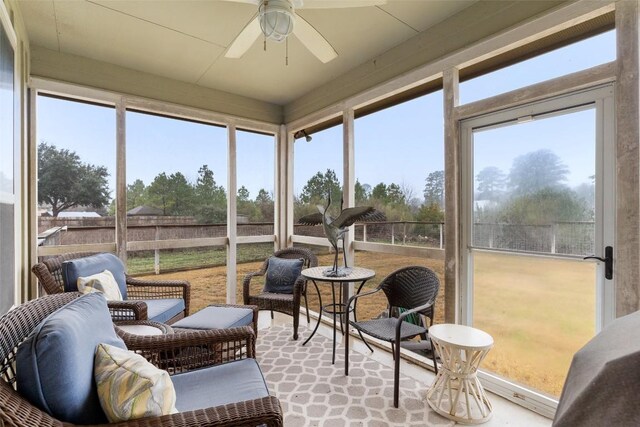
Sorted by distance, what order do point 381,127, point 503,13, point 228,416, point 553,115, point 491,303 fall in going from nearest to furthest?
1. point 228,416
2. point 553,115
3. point 503,13
4. point 491,303
5. point 381,127

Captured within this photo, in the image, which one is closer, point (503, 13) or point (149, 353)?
point (149, 353)

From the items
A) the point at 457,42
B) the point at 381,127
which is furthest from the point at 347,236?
the point at 457,42

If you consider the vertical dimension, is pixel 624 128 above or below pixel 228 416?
above

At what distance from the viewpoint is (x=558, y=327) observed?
2.04 meters

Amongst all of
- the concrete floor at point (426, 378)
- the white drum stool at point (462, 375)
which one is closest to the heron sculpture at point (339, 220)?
the concrete floor at point (426, 378)

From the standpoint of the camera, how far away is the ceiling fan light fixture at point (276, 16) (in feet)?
5.88

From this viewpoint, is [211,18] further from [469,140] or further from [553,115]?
[553,115]

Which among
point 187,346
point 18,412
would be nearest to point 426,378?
point 187,346

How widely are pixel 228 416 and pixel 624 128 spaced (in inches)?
93.8

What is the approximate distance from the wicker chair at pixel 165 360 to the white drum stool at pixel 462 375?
1219mm

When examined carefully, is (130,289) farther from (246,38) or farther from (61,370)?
(246,38)

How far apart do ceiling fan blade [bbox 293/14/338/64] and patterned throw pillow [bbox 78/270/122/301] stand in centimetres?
244

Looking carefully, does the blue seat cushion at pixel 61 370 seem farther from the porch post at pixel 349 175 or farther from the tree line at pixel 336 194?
the porch post at pixel 349 175

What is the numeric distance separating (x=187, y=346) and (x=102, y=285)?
1.38m
